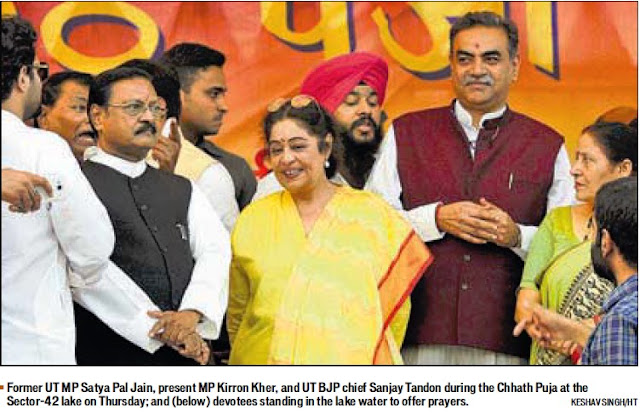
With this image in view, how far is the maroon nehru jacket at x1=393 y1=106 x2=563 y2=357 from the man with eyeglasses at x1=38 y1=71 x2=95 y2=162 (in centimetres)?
93

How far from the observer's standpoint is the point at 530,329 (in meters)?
4.80

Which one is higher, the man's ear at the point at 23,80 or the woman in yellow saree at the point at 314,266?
the man's ear at the point at 23,80

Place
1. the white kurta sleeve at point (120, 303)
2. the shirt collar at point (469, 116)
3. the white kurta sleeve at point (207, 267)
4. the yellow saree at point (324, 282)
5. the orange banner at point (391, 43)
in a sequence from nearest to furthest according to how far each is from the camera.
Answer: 1. the white kurta sleeve at point (120, 303)
2. the white kurta sleeve at point (207, 267)
3. the yellow saree at point (324, 282)
4. the shirt collar at point (469, 116)
5. the orange banner at point (391, 43)

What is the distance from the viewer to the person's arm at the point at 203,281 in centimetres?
462

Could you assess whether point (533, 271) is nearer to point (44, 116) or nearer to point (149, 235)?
point (149, 235)

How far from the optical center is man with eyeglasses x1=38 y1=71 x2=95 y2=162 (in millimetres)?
4922

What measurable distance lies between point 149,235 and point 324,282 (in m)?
0.52

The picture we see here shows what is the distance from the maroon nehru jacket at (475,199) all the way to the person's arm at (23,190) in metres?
1.27

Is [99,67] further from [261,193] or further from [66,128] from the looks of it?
[261,193]

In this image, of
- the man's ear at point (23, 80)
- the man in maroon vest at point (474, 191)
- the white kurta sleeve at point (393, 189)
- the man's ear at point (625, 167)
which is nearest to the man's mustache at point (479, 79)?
the man in maroon vest at point (474, 191)

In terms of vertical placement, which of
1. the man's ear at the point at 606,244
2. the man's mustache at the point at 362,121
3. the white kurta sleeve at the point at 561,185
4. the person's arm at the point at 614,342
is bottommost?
the person's arm at the point at 614,342

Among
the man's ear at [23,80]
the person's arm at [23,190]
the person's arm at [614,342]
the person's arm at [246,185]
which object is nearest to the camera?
the person's arm at [614,342]

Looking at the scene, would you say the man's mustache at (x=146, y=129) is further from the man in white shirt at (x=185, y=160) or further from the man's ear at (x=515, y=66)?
the man's ear at (x=515, y=66)

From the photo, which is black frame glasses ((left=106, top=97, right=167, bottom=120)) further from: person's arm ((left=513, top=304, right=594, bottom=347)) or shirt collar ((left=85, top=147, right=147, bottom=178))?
person's arm ((left=513, top=304, right=594, bottom=347))
